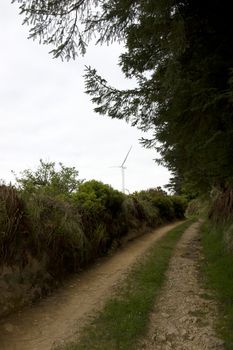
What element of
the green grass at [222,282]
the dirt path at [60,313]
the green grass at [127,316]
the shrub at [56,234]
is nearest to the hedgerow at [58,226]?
the shrub at [56,234]

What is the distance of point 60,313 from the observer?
7086mm

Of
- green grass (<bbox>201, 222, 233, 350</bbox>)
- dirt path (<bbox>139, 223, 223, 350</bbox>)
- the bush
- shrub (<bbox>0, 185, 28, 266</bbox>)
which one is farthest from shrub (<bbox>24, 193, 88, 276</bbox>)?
green grass (<bbox>201, 222, 233, 350</bbox>)

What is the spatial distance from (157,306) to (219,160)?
272 cm

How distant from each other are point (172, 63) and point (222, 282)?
14.5 feet

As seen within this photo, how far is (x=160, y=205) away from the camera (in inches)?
1109

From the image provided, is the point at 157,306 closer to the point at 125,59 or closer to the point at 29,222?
the point at 29,222

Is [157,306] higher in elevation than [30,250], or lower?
lower

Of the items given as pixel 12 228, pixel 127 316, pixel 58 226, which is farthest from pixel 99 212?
pixel 127 316

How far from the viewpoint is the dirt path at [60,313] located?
5.94 m

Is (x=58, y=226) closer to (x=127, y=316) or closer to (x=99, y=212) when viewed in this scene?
(x=127, y=316)

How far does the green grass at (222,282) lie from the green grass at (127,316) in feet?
3.54

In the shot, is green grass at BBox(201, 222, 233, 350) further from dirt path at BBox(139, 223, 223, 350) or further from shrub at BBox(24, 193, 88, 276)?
shrub at BBox(24, 193, 88, 276)

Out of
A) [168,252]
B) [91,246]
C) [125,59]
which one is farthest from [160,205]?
[125,59]

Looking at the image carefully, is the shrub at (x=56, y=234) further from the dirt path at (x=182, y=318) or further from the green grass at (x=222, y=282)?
the green grass at (x=222, y=282)
